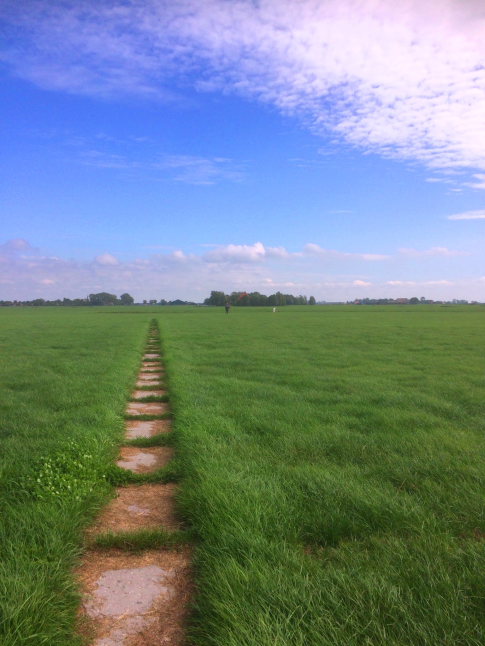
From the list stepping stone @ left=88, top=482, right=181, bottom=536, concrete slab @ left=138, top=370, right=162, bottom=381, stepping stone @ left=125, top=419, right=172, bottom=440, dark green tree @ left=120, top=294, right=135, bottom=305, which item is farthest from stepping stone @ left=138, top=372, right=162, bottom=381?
dark green tree @ left=120, top=294, right=135, bottom=305

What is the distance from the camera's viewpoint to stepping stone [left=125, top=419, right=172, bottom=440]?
19.6ft

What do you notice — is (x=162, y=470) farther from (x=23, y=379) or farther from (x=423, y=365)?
(x=423, y=365)

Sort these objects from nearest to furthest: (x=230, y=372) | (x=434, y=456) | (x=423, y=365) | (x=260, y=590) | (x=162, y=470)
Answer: (x=260, y=590) < (x=162, y=470) < (x=434, y=456) < (x=230, y=372) < (x=423, y=365)

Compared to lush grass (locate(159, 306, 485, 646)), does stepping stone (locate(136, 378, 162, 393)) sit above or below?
below

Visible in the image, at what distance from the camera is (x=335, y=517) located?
11.2ft

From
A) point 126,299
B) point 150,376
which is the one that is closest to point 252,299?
point 126,299

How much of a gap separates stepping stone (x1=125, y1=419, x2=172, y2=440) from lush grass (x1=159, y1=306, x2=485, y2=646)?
0.25 metres

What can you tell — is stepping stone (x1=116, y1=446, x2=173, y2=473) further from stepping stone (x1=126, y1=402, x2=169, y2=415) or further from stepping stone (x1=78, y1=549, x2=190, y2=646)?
stepping stone (x1=126, y1=402, x2=169, y2=415)

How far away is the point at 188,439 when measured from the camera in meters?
5.31

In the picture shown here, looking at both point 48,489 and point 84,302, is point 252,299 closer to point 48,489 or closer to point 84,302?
point 84,302

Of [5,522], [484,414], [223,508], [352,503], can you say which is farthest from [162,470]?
[484,414]

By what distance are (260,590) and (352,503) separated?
4.65 feet

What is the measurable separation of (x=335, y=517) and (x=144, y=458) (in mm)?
2484

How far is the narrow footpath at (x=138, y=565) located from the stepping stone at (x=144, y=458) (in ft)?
0.04
